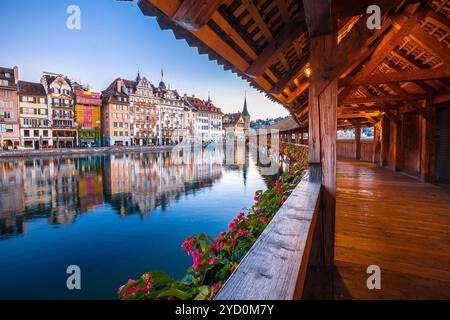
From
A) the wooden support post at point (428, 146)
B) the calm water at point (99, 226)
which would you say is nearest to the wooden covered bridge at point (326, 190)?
the wooden support post at point (428, 146)

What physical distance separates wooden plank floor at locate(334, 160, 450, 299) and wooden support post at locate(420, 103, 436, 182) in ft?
6.79

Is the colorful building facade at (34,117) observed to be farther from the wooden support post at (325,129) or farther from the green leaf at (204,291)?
the green leaf at (204,291)

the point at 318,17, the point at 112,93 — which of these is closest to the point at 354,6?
the point at 318,17

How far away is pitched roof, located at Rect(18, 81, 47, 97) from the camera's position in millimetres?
45312

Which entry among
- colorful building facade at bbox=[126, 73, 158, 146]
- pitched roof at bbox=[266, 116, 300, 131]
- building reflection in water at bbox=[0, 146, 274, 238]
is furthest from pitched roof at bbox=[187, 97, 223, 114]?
building reflection in water at bbox=[0, 146, 274, 238]

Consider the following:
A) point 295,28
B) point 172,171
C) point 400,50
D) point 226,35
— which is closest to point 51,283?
point 226,35

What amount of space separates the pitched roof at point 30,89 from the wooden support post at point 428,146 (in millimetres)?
57925

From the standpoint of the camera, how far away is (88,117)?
5306cm

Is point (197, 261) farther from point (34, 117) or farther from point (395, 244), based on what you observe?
point (34, 117)

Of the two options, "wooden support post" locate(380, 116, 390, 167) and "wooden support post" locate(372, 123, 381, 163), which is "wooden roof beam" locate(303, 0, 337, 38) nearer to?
"wooden support post" locate(380, 116, 390, 167)

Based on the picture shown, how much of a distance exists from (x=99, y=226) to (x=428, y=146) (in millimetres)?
13935

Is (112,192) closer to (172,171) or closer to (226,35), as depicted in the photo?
(172,171)

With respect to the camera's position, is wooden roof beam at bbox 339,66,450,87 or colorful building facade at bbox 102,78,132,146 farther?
colorful building facade at bbox 102,78,132,146

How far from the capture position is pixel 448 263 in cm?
297
